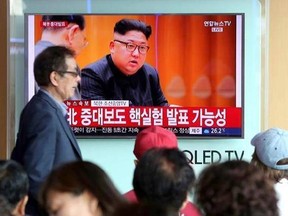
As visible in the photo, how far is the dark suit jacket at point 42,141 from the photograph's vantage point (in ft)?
10.9

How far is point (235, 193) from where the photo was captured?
1867 millimetres

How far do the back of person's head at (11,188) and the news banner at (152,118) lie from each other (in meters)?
2.78

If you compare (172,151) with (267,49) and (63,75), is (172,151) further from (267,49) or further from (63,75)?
(267,49)

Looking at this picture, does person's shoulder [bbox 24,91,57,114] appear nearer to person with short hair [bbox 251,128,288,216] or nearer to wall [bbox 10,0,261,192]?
person with short hair [bbox 251,128,288,216]

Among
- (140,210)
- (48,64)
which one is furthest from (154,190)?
(48,64)

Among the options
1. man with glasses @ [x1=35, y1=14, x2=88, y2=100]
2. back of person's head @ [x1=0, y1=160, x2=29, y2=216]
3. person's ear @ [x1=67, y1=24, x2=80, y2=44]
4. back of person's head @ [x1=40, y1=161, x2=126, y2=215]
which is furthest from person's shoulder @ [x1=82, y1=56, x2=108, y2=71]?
back of person's head @ [x1=40, y1=161, x2=126, y2=215]

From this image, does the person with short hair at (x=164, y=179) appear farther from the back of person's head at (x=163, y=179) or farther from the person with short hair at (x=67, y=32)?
the person with short hair at (x=67, y=32)

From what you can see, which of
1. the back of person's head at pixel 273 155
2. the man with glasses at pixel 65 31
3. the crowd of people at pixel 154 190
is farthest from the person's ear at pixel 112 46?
the crowd of people at pixel 154 190

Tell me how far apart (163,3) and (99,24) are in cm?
53

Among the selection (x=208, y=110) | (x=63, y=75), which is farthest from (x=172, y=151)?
(x=208, y=110)

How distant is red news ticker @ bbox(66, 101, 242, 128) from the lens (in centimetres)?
536

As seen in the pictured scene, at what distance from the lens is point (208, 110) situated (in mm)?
5352

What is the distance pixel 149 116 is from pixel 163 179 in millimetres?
3091

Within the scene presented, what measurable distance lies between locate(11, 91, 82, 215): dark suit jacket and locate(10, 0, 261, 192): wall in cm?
199
